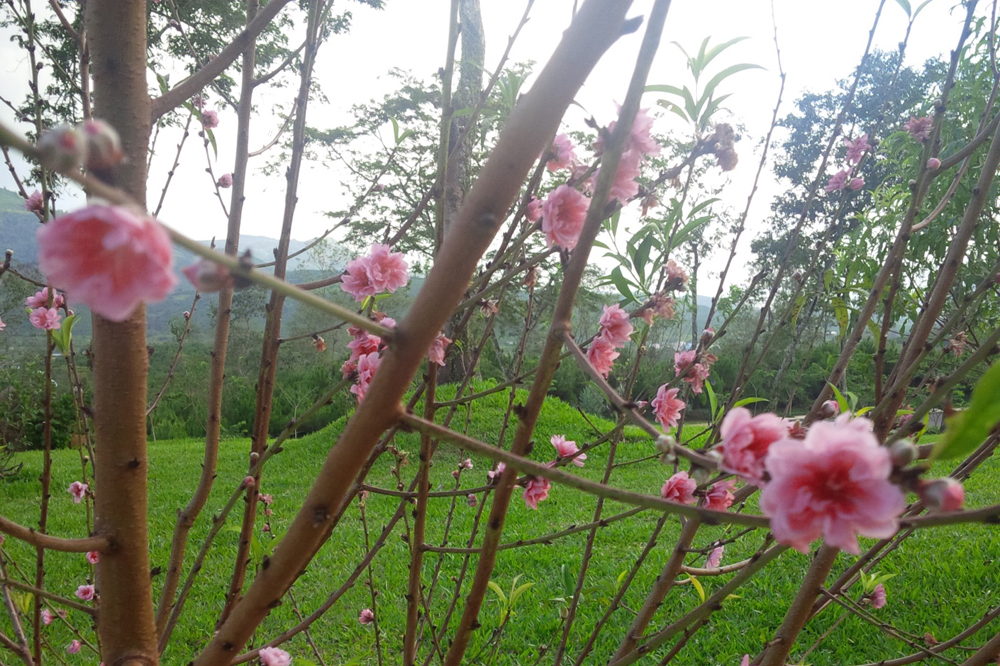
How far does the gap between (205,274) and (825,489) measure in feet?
1.38

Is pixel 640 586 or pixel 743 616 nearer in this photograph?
pixel 743 616

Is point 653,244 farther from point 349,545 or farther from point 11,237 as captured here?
point 11,237

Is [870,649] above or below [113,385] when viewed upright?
below

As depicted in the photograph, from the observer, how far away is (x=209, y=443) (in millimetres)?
1150

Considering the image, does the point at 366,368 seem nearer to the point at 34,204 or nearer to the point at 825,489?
the point at 825,489

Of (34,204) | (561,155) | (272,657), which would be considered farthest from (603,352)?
(34,204)

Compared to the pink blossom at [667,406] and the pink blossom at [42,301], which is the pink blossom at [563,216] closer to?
the pink blossom at [667,406]

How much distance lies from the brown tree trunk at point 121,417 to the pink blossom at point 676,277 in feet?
2.81

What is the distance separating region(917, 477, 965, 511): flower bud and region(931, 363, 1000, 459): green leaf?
0.06 ft

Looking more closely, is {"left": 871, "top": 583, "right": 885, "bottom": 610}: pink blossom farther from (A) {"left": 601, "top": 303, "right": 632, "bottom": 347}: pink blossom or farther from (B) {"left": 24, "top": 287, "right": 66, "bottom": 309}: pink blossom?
(B) {"left": 24, "top": 287, "right": 66, "bottom": 309}: pink blossom

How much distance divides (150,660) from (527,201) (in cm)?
87

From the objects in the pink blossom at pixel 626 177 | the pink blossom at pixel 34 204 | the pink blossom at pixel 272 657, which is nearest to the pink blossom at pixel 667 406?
the pink blossom at pixel 626 177

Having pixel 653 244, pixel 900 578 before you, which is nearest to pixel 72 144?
pixel 653 244

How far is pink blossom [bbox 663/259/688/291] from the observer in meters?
1.06
